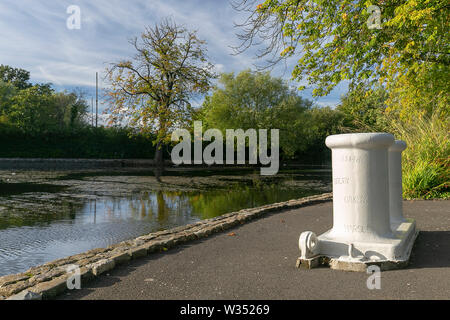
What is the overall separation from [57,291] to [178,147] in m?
35.6

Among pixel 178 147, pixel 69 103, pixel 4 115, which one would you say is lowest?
pixel 178 147

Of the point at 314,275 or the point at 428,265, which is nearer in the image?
the point at 314,275

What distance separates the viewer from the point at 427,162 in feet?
36.4

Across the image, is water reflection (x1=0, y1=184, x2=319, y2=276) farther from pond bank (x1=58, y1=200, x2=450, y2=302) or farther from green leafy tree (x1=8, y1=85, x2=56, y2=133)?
green leafy tree (x1=8, y1=85, x2=56, y2=133)

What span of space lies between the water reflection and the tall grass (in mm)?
3740

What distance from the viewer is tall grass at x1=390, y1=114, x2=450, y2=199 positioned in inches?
425

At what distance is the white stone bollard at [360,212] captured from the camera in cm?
424

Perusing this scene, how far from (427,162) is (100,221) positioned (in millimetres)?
9035

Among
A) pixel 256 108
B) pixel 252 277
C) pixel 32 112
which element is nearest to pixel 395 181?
pixel 252 277

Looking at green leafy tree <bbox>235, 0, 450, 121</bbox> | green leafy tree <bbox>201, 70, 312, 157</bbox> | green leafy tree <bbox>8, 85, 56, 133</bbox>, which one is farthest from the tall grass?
green leafy tree <bbox>8, 85, 56, 133</bbox>
